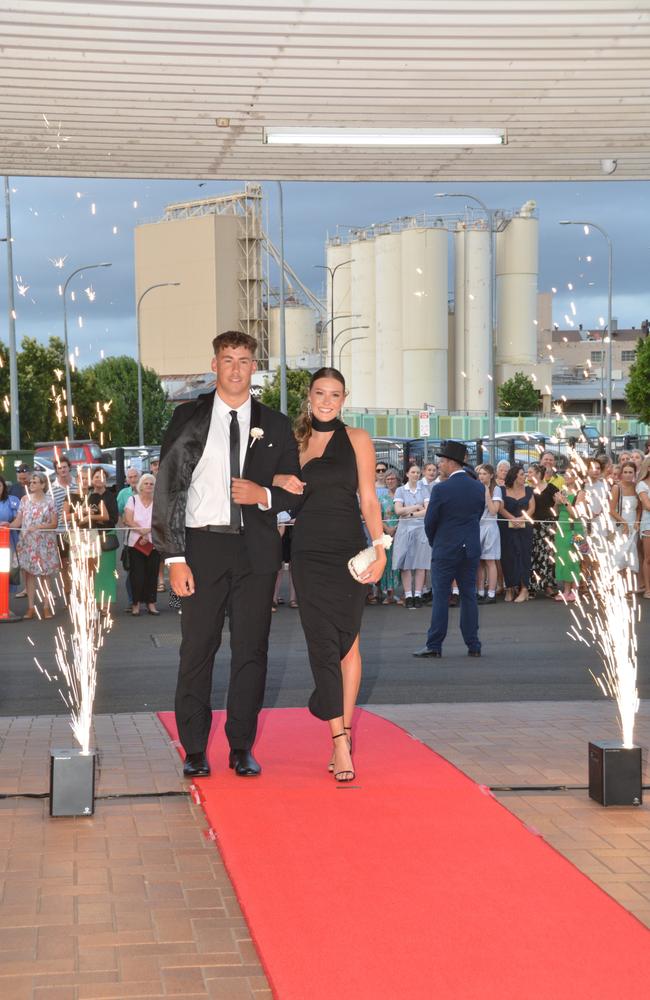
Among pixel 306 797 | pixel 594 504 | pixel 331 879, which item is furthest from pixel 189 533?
pixel 594 504

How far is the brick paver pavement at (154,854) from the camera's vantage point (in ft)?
14.3

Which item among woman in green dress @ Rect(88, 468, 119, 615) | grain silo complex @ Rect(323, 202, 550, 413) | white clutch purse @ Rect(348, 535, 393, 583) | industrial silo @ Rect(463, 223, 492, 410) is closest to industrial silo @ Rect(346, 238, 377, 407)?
grain silo complex @ Rect(323, 202, 550, 413)

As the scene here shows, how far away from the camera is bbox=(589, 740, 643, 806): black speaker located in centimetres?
645

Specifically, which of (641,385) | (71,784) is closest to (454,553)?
(71,784)

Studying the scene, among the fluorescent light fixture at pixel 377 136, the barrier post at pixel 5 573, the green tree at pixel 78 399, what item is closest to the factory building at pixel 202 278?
the green tree at pixel 78 399

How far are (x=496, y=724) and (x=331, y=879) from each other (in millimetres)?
3605

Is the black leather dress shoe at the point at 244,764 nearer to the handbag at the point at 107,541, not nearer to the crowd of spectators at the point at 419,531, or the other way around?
the crowd of spectators at the point at 419,531

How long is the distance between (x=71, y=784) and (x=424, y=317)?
8249 centimetres

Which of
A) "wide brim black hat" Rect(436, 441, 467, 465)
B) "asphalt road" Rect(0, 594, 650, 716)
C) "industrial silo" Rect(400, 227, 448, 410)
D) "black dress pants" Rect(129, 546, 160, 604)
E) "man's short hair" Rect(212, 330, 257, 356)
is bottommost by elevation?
"asphalt road" Rect(0, 594, 650, 716)

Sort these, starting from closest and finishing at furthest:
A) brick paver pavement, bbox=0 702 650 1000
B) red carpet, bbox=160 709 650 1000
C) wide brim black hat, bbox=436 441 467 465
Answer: red carpet, bbox=160 709 650 1000 < brick paver pavement, bbox=0 702 650 1000 < wide brim black hat, bbox=436 441 467 465

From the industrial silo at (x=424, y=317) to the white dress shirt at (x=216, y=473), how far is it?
8077 cm

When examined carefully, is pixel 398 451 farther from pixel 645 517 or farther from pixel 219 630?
pixel 219 630

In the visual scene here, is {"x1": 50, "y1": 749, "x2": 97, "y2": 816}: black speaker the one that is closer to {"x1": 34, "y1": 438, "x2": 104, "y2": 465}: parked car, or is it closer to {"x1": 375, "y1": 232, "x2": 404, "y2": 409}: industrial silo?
{"x1": 34, "y1": 438, "x2": 104, "y2": 465}: parked car

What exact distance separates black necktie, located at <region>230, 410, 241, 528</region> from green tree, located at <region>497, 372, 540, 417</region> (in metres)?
91.1
